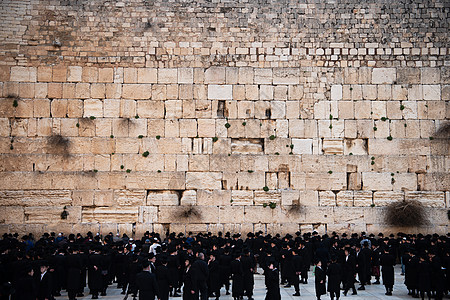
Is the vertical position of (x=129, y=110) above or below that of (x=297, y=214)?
above

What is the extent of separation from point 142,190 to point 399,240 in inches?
347

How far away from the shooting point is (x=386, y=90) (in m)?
17.8

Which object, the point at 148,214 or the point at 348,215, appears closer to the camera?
the point at 148,214

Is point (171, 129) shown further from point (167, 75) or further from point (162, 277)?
point (162, 277)

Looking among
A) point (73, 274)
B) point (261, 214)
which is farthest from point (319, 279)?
point (261, 214)

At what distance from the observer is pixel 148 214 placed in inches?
669

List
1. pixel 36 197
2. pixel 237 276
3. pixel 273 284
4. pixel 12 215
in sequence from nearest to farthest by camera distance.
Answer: pixel 273 284 < pixel 237 276 < pixel 12 215 < pixel 36 197

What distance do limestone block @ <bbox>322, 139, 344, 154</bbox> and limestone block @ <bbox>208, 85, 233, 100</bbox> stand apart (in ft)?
12.5

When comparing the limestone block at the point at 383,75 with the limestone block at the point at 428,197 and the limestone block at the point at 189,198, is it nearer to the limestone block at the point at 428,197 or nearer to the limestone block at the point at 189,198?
the limestone block at the point at 428,197

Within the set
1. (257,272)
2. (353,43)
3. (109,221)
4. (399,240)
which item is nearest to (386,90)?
(353,43)

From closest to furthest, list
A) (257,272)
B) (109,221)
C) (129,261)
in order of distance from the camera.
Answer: (129,261) → (257,272) → (109,221)

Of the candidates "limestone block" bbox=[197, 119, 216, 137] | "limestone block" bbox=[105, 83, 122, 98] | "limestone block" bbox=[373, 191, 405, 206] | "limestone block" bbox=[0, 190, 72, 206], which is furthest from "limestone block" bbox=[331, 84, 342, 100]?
"limestone block" bbox=[0, 190, 72, 206]

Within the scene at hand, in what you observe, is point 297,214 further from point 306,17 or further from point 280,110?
point 306,17

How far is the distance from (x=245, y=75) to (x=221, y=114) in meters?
1.67
